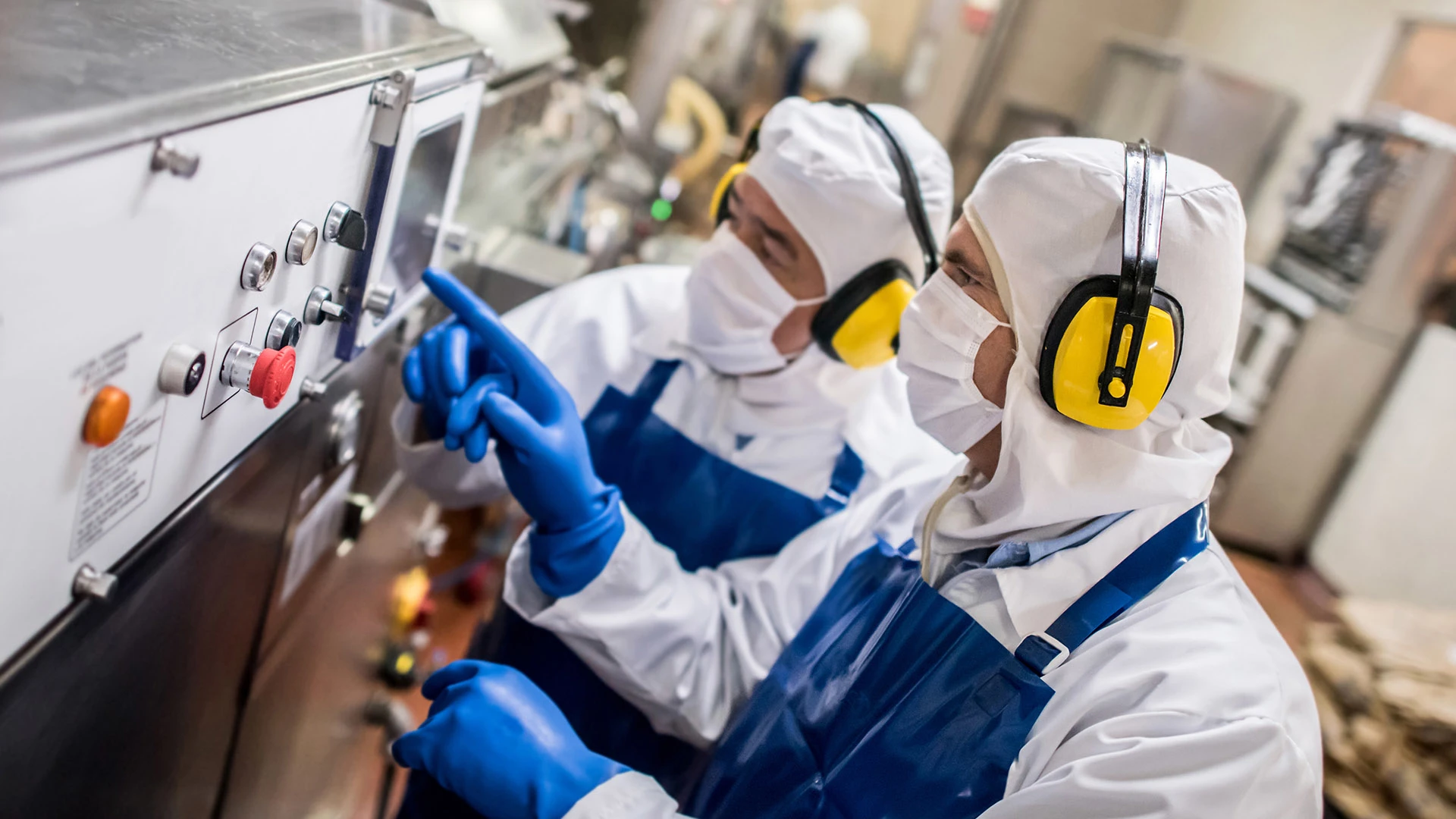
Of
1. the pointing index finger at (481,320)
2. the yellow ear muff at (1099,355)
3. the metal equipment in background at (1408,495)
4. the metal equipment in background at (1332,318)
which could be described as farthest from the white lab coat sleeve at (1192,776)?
the metal equipment in background at (1332,318)

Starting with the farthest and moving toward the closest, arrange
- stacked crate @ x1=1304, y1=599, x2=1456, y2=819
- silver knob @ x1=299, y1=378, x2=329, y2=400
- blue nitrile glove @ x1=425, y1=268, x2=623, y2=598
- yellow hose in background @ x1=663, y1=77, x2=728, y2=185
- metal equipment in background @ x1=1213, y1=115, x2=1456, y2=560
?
1. metal equipment in background @ x1=1213, y1=115, x2=1456, y2=560
2. yellow hose in background @ x1=663, y1=77, x2=728, y2=185
3. stacked crate @ x1=1304, y1=599, x2=1456, y2=819
4. blue nitrile glove @ x1=425, y1=268, x2=623, y2=598
5. silver knob @ x1=299, y1=378, x2=329, y2=400

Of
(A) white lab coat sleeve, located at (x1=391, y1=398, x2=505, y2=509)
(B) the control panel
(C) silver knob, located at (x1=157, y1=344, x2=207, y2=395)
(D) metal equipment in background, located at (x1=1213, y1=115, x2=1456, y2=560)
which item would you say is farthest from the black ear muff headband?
(D) metal equipment in background, located at (x1=1213, y1=115, x2=1456, y2=560)

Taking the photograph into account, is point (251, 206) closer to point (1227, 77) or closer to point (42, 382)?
point (42, 382)

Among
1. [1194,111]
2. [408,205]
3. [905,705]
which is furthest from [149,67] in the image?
[1194,111]

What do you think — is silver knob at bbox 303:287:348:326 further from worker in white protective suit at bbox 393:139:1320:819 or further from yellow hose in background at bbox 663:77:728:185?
yellow hose in background at bbox 663:77:728:185

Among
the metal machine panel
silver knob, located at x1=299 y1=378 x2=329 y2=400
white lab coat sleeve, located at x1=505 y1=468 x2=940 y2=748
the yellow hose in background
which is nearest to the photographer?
the metal machine panel

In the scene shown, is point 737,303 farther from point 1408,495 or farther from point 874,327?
point 1408,495

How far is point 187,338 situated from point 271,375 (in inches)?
3.5

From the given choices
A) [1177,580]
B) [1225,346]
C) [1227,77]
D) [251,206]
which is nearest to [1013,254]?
[1225,346]

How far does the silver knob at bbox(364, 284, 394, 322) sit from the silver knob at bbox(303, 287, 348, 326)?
0.10 m

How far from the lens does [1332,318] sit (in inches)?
150

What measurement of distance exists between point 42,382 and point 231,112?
0.63ft

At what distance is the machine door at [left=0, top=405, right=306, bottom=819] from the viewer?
0.64 metres

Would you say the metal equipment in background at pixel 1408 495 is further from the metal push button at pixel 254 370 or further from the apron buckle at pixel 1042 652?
the metal push button at pixel 254 370
